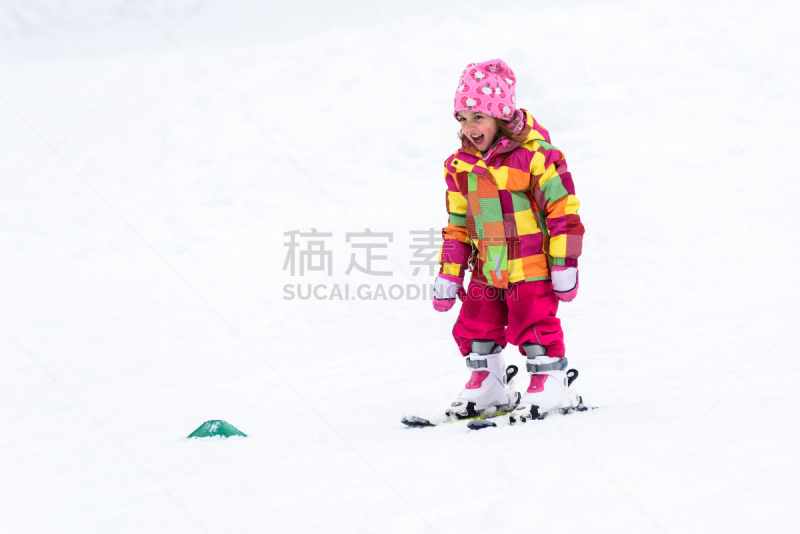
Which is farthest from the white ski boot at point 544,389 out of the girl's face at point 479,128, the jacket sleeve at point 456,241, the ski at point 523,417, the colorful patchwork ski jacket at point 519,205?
the girl's face at point 479,128

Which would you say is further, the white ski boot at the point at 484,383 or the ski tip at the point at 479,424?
the white ski boot at the point at 484,383

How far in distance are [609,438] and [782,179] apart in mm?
5436

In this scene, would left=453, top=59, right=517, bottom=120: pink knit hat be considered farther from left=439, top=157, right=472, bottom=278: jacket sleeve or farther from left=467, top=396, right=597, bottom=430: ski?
left=467, top=396, right=597, bottom=430: ski

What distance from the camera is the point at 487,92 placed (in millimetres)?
3104

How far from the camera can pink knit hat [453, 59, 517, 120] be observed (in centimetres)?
310

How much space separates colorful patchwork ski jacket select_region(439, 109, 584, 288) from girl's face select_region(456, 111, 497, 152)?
→ 2.0 inches

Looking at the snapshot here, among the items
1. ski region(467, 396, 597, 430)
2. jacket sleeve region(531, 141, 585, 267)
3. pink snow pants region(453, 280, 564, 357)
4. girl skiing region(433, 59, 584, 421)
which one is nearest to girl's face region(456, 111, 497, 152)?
girl skiing region(433, 59, 584, 421)

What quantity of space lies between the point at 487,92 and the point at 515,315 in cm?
97

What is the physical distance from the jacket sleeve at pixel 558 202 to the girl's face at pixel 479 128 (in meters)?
0.23

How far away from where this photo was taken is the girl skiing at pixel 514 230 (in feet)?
10.2

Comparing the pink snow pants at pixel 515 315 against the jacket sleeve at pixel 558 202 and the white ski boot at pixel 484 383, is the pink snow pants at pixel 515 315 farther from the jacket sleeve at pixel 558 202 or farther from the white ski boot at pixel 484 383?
the jacket sleeve at pixel 558 202

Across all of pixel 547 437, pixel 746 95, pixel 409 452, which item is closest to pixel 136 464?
pixel 409 452

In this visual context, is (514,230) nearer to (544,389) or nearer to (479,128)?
(479,128)

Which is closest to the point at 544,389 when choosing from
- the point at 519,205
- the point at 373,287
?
the point at 519,205
